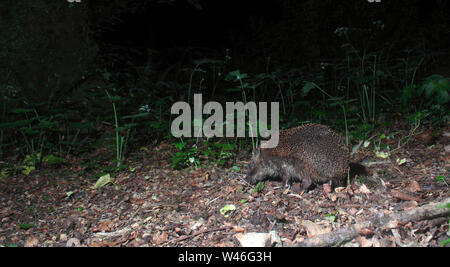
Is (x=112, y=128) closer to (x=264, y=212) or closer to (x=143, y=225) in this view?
(x=143, y=225)

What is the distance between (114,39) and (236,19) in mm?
2544

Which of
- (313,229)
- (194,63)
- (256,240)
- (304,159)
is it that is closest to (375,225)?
(313,229)

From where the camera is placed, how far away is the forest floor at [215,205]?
118 inches

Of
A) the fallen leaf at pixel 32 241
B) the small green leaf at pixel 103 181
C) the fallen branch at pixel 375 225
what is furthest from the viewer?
the small green leaf at pixel 103 181

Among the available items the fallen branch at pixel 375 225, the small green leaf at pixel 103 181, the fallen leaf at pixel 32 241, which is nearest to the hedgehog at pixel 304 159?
the fallen branch at pixel 375 225

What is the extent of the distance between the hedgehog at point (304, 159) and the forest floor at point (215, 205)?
0.13 metres

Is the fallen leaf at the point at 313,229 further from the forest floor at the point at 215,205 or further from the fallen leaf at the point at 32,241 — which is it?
the fallen leaf at the point at 32,241

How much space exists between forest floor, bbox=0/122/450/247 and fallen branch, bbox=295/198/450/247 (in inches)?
1.2

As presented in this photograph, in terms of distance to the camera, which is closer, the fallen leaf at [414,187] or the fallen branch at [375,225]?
the fallen branch at [375,225]

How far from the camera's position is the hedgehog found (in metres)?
3.55

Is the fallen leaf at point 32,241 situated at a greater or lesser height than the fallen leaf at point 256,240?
lesser

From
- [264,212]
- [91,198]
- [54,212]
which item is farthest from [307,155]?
[54,212]

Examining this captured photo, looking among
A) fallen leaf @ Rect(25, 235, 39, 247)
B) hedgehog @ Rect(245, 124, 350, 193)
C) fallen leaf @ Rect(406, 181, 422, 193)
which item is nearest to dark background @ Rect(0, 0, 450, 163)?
hedgehog @ Rect(245, 124, 350, 193)

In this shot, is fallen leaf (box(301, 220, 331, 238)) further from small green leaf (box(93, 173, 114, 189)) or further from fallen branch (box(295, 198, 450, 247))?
small green leaf (box(93, 173, 114, 189))
